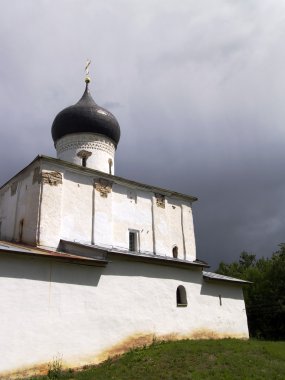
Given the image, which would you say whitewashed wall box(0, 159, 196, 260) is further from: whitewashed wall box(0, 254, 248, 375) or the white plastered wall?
whitewashed wall box(0, 254, 248, 375)

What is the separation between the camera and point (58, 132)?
1766cm

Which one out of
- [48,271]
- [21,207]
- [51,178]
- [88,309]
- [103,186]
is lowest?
[88,309]

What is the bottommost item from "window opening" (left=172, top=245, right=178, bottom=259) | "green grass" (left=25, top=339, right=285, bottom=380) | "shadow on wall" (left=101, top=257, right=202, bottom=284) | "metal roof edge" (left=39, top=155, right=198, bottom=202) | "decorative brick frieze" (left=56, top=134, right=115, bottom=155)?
"green grass" (left=25, top=339, right=285, bottom=380)

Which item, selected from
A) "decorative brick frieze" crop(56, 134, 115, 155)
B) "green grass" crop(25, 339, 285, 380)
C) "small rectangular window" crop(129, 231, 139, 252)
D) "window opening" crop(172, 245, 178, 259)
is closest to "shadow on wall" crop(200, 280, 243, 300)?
"window opening" crop(172, 245, 178, 259)

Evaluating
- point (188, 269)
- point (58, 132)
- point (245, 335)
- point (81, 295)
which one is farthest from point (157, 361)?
point (58, 132)

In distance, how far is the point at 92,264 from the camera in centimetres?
1153

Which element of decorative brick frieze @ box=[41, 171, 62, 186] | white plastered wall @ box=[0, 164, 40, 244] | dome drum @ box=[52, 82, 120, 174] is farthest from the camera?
dome drum @ box=[52, 82, 120, 174]

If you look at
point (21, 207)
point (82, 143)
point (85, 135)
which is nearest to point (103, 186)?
point (82, 143)

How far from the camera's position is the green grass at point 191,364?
30.3 feet

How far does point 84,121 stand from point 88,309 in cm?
920

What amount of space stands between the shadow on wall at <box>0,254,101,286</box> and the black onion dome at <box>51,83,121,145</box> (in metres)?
7.88

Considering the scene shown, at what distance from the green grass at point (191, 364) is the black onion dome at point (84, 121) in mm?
9922

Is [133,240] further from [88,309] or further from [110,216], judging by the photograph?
[88,309]

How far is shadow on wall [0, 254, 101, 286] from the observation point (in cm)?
995
